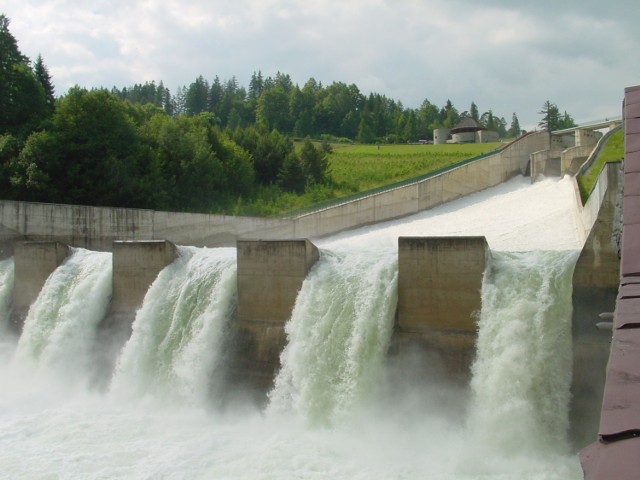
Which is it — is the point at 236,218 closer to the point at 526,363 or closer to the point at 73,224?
the point at 73,224

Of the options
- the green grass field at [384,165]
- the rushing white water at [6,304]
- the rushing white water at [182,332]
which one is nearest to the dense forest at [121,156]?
the green grass field at [384,165]

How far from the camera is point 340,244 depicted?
2161 cm

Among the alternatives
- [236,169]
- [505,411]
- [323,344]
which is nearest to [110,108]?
[236,169]

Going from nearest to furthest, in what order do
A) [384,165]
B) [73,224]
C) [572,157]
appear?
[73,224]
[572,157]
[384,165]

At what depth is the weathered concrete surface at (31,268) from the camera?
16234 millimetres

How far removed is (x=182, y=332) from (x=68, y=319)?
3500 millimetres

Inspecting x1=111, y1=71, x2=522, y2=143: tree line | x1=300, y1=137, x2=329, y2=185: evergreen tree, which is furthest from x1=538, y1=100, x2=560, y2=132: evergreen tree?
x1=300, y1=137, x2=329, y2=185: evergreen tree

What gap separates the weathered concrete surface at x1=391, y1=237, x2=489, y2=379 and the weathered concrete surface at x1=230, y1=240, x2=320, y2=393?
2.29 metres

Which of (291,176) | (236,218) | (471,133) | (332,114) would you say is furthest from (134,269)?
(332,114)

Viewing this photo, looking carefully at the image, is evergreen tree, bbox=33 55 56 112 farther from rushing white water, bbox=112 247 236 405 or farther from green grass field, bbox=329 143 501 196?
rushing white water, bbox=112 247 236 405

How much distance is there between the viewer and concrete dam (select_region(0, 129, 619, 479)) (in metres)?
9.12

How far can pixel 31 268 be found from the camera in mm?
16422

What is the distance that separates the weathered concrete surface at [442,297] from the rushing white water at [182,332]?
393 cm

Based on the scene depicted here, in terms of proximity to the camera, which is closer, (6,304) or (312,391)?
(312,391)
